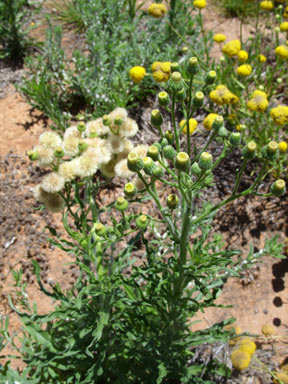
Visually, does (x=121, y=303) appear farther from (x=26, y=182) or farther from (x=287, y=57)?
(x=287, y=57)

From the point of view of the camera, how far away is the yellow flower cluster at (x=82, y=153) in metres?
2.46

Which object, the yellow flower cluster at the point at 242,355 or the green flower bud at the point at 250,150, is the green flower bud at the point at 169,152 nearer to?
the green flower bud at the point at 250,150

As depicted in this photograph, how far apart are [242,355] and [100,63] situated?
3.49 m

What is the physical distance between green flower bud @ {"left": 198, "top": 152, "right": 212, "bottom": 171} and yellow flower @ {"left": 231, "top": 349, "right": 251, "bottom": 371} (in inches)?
73.3

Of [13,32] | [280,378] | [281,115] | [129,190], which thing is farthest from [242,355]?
[13,32]

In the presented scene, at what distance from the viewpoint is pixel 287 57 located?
12.5 ft

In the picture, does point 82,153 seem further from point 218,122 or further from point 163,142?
point 218,122

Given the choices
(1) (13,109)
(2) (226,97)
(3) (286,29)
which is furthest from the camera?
(1) (13,109)

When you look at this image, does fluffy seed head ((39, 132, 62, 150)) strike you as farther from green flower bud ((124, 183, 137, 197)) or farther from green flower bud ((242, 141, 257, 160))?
green flower bud ((242, 141, 257, 160))

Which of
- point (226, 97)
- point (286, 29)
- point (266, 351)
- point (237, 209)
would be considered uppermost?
point (286, 29)

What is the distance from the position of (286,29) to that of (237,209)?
188 cm

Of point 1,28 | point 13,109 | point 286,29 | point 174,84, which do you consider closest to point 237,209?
point 286,29

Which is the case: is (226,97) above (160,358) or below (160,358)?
above

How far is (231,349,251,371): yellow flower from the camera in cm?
309
